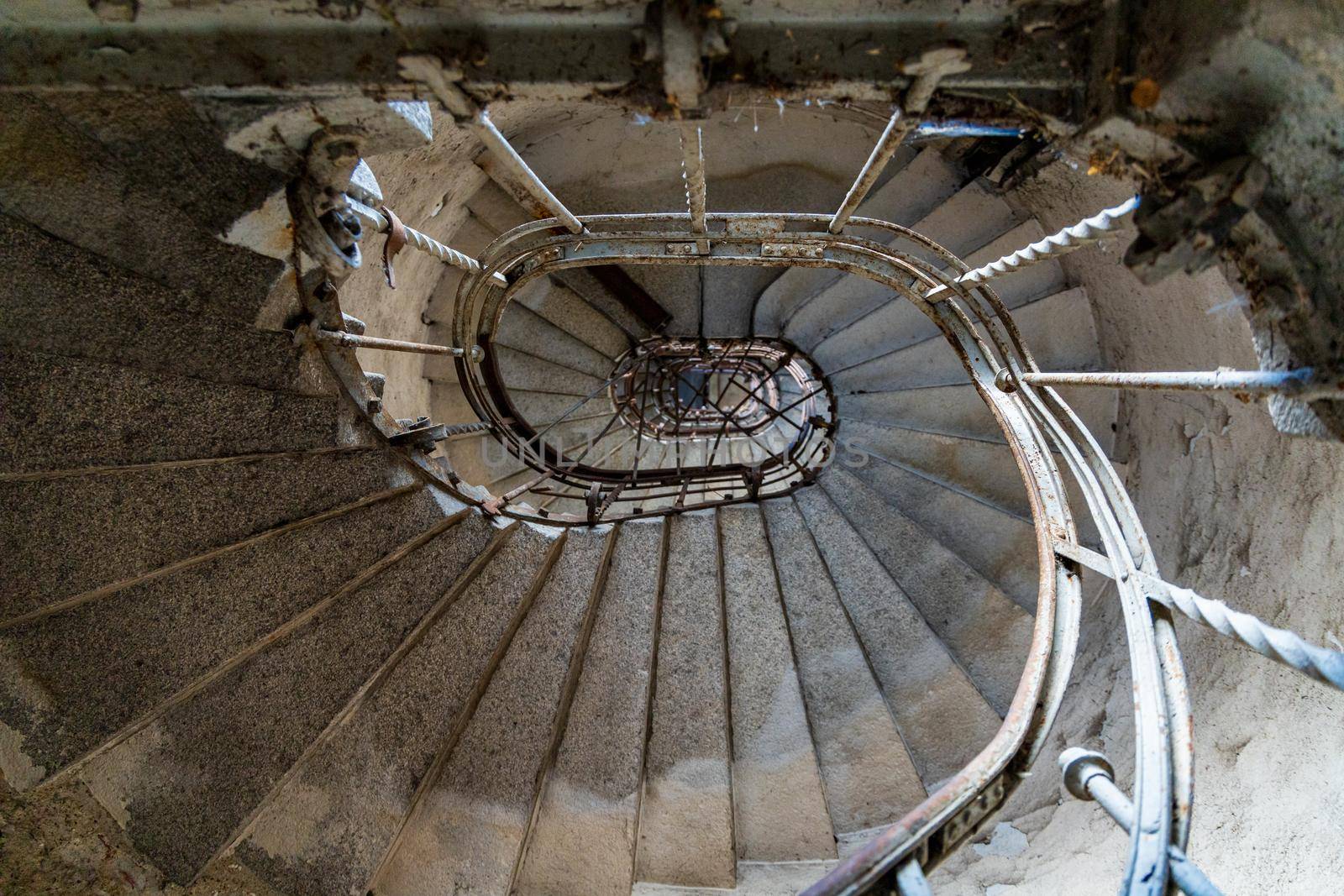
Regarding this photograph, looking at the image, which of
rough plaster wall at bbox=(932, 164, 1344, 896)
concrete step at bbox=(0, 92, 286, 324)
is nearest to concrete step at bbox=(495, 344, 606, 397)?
concrete step at bbox=(0, 92, 286, 324)

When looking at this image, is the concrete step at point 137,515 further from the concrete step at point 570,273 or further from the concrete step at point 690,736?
the concrete step at point 570,273

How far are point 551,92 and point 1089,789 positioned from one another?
184cm

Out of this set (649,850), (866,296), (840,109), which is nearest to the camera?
(649,850)

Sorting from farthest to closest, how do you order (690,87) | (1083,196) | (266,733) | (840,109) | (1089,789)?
(840,109) → (1083,196) → (266,733) → (1089,789) → (690,87)

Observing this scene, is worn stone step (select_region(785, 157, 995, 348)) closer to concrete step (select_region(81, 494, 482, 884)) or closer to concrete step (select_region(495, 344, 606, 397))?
concrete step (select_region(495, 344, 606, 397))

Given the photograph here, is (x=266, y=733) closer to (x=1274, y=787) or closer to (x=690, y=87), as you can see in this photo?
(x=690, y=87)

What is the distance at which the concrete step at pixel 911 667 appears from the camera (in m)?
2.91

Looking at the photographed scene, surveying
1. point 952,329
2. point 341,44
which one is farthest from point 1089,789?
point 341,44

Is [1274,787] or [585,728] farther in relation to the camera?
[585,728]

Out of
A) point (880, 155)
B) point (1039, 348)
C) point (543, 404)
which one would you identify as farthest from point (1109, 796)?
point (543, 404)

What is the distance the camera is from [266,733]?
1995mm

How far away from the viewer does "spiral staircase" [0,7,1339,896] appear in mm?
1581

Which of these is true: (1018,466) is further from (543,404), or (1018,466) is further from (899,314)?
(543,404)

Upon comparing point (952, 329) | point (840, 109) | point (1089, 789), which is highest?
point (840, 109)
